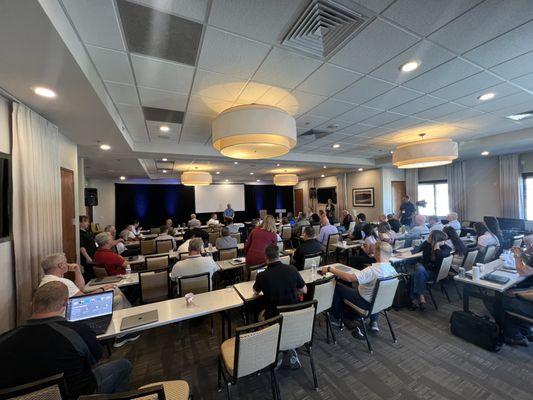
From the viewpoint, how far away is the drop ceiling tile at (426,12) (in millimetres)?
1693

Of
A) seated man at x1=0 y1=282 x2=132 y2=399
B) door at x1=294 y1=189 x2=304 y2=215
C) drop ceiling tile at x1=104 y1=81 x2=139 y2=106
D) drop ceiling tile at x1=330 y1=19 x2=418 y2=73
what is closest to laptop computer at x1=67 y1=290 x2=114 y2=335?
seated man at x1=0 y1=282 x2=132 y2=399

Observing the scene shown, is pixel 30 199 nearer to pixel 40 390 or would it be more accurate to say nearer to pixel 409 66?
pixel 40 390

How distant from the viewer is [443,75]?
109 inches

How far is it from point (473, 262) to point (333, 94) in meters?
3.92

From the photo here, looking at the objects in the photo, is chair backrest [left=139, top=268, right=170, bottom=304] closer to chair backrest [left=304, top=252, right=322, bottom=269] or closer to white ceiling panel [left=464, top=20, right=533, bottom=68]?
chair backrest [left=304, top=252, right=322, bottom=269]

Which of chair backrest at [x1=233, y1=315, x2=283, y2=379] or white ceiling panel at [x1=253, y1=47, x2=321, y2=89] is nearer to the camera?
chair backrest at [x1=233, y1=315, x2=283, y2=379]

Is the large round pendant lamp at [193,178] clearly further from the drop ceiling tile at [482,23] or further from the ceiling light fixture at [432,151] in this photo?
the drop ceiling tile at [482,23]

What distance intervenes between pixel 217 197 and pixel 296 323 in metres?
13.2

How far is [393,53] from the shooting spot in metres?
2.29

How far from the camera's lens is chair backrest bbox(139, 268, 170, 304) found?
10.7 feet

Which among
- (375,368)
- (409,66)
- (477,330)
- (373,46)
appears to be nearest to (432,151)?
(409,66)

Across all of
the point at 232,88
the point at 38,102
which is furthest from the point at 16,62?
the point at 232,88

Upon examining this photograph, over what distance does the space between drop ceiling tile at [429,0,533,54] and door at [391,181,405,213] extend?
863 cm

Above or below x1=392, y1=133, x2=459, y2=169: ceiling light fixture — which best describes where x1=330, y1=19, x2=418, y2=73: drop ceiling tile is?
above
